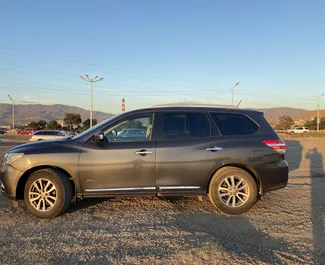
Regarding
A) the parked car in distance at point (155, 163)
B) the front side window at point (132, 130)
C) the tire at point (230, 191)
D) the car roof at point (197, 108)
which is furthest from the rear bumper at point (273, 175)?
the front side window at point (132, 130)

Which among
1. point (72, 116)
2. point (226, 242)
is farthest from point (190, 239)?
point (72, 116)

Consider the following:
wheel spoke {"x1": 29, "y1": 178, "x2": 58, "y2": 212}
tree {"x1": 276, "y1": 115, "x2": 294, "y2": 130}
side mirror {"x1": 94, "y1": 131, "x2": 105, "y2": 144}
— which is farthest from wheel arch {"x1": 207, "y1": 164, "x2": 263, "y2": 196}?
tree {"x1": 276, "y1": 115, "x2": 294, "y2": 130}

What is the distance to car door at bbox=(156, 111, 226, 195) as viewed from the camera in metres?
4.75

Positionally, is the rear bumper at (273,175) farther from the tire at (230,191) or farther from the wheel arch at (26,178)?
the wheel arch at (26,178)

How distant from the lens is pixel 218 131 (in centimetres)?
502

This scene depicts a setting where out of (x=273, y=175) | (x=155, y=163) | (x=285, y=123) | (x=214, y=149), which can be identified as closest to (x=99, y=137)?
Answer: (x=155, y=163)

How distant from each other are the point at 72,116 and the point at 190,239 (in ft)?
240

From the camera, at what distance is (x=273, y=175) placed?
4.95 m

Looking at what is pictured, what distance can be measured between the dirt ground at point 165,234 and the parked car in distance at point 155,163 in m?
0.35

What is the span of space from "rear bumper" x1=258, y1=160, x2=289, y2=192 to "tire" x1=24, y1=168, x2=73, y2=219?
127 inches

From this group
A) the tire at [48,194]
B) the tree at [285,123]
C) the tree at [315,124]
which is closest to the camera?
the tire at [48,194]

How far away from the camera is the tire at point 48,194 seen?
4570 mm

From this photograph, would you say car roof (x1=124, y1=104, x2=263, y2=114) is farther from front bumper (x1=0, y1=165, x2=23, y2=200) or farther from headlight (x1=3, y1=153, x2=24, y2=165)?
front bumper (x1=0, y1=165, x2=23, y2=200)

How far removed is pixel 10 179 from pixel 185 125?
2978mm
